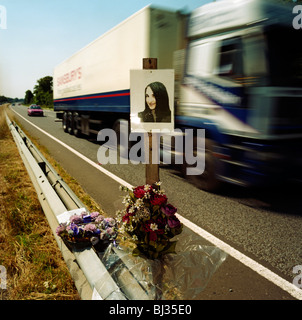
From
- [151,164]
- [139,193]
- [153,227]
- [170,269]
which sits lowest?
[170,269]

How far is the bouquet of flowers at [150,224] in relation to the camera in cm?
222

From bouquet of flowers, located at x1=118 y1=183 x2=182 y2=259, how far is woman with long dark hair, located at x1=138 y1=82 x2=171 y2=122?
0.70 meters

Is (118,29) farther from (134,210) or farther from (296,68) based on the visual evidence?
(134,210)

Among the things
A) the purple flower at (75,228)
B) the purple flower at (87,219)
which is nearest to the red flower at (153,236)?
the purple flower at (75,228)

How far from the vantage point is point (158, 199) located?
7.43 ft

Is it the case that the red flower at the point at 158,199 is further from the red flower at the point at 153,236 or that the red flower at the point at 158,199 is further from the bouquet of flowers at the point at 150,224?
the red flower at the point at 153,236

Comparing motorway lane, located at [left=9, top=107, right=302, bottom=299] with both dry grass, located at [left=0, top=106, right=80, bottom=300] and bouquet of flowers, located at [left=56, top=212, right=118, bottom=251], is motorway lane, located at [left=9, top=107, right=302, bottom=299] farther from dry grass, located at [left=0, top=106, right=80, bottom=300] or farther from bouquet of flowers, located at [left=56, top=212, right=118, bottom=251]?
dry grass, located at [left=0, top=106, right=80, bottom=300]

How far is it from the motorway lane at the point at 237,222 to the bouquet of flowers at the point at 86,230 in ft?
0.77

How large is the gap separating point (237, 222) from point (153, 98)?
269 cm

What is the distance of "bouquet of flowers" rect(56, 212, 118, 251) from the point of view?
2404 mm

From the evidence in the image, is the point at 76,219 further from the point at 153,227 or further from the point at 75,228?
the point at 153,227

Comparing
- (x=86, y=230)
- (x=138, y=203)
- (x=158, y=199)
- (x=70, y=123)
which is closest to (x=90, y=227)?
(x=86, y=230)

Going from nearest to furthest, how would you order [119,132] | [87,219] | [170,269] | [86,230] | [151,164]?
1. [170,269]
2. [86,230]
3. [151,164]
4. [87,219]
5. [119,132]

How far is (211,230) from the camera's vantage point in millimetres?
4133
